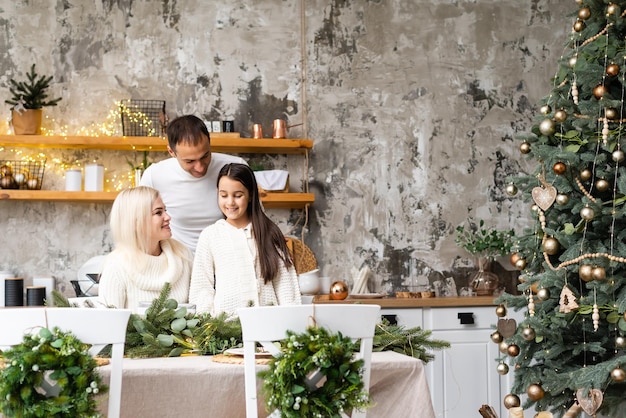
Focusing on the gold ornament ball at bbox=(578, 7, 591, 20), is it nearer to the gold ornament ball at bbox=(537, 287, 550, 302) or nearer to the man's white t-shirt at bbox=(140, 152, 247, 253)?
the gold ornament ball at bbox=(537, 287, 550, 302)

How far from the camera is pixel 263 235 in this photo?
3.34m

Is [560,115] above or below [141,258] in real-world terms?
above

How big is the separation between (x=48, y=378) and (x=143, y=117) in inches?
126

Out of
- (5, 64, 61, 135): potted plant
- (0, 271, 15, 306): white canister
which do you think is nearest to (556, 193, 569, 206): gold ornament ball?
(5, 64, 61, 135): potted plant

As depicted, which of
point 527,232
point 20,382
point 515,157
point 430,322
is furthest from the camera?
point 515,157

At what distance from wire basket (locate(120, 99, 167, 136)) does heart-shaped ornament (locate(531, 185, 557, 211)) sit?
96.2 inches

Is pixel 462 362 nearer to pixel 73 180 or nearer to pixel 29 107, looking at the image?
pixel 73 180

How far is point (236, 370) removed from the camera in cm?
216

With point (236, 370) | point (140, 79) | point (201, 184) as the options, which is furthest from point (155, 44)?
point (236, 370)

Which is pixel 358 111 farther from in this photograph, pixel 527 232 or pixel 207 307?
pixel 207 307

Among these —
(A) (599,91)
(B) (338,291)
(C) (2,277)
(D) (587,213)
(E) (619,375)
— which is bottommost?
(E) (619,375)

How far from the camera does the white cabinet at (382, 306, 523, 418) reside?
4625 millimetres

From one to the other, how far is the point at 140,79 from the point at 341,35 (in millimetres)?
1277

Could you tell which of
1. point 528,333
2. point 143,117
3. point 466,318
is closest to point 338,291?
point 466,318
